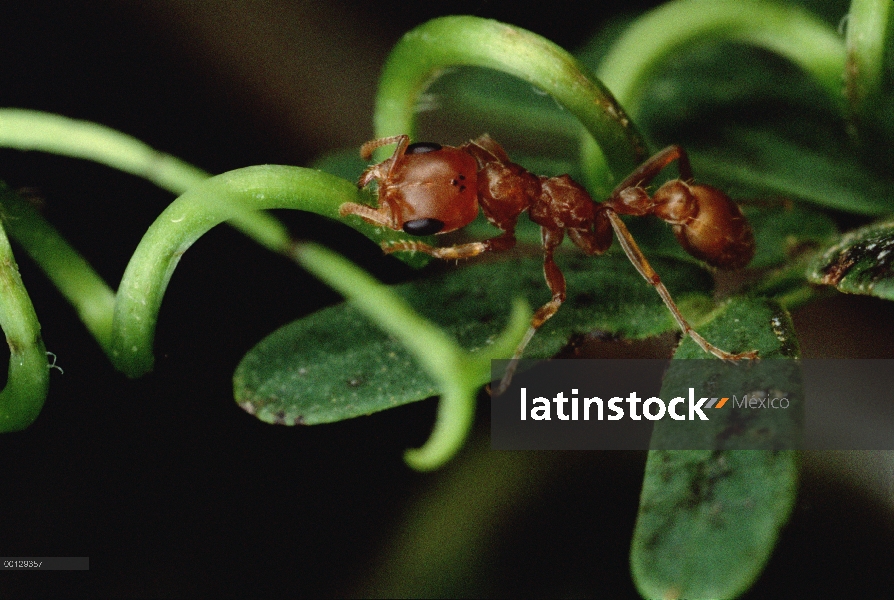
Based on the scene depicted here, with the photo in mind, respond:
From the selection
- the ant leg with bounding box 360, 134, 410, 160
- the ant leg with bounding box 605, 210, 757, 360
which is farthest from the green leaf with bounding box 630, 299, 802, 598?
the ant leg with bounding box 360, 134, 410, 160

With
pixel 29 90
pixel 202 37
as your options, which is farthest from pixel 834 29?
pixel 29 90

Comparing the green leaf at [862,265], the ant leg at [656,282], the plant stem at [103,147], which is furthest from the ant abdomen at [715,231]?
the plant stem at [103,147]

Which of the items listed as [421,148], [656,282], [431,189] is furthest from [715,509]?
[421,148]

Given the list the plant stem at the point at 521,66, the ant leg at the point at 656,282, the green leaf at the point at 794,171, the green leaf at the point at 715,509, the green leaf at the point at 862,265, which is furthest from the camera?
the green leaf at the point at 794,171

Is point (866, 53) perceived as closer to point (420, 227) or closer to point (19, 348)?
point (420, 227)

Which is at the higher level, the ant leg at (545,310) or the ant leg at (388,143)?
the ant leg at (388,143)

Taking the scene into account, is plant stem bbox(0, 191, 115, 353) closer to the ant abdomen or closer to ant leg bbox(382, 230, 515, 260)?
ant leg bbox(382, 230, 515, 260)

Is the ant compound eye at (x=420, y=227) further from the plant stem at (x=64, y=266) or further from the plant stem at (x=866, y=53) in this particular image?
the plant stem at (x=866, y=53)

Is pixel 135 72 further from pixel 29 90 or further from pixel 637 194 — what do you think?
pixel 637 194
